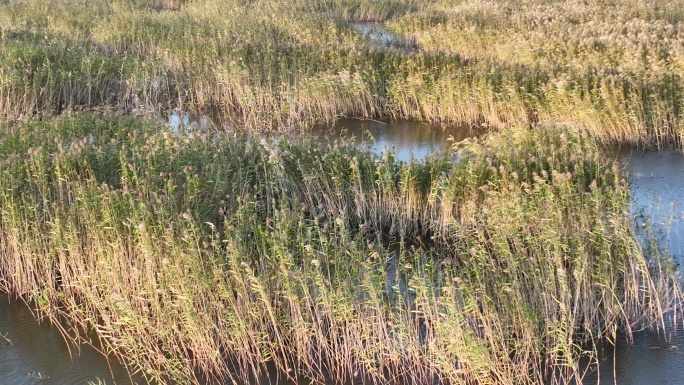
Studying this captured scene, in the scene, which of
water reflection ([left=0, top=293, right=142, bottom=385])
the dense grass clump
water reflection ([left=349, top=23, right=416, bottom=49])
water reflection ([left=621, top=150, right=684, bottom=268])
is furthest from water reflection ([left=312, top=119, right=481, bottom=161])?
water reflection ([left=0, top=293, right=142, bottom=385])

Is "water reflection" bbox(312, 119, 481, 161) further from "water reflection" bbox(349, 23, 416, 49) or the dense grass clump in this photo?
"water reflection" bbox(349, 23, 416, 49)

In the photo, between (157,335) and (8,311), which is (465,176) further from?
(8,311)

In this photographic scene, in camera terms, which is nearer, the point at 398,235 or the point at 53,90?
the point at 398,235

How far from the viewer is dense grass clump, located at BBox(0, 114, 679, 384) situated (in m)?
5.53

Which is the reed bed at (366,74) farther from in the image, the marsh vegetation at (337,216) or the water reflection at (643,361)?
the water reflection at (643,361)

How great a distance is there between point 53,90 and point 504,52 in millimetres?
9067

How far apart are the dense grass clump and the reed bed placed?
3.63 meters

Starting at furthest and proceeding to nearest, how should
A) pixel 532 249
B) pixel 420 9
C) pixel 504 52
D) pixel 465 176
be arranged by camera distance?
pixel 420 9 → pixel 504 52 → pixel 465 176 → pixel 532 249

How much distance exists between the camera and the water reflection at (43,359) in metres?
5.71

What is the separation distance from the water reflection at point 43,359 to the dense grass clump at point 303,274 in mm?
184

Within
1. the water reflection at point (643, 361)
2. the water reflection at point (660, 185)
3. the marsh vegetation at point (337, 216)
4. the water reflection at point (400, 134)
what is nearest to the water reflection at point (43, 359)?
the marsh vegetation at point (337, 216)

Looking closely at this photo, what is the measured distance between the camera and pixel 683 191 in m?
9.50

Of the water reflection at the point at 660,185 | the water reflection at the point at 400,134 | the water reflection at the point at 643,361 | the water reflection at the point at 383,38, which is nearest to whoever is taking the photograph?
the water reflection at the point at 643,361

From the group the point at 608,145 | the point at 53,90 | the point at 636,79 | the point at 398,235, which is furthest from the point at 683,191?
the point at 53,90
